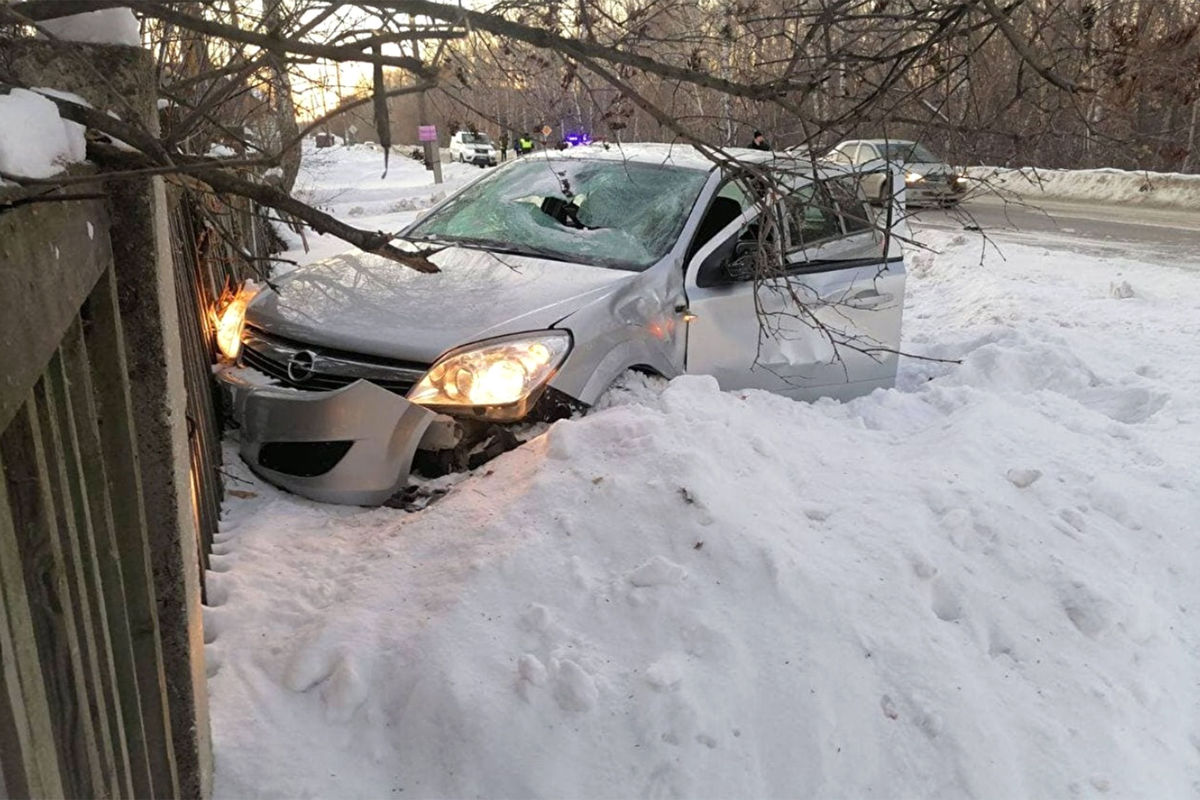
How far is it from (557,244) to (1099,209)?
1812cm

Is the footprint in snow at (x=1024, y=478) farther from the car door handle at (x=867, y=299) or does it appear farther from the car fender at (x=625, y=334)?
the car fender at (x=625, y=334)

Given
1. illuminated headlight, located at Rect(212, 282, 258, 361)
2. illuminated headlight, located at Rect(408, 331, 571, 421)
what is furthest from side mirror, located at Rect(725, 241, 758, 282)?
illuminated headlight, located at Rect(212, 282, 258, 361)

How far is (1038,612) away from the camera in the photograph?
132 inches

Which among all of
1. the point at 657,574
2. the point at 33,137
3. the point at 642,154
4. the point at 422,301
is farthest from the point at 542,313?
the point at 33,137

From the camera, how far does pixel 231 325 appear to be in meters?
4.37

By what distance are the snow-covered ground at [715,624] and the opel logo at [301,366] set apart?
0.51m

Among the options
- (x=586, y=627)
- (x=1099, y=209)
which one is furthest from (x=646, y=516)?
(x=1099, y=209)

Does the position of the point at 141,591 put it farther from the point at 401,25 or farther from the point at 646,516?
the point at 646,516

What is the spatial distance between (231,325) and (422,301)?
1048 mm

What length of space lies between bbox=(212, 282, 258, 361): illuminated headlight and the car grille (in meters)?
0.34

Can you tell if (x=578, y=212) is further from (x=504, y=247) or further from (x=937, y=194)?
(x=937, y=194)

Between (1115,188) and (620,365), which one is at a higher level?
(1115,188)

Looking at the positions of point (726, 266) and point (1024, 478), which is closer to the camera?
point (1024, 478)

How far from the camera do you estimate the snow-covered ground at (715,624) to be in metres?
2.54
